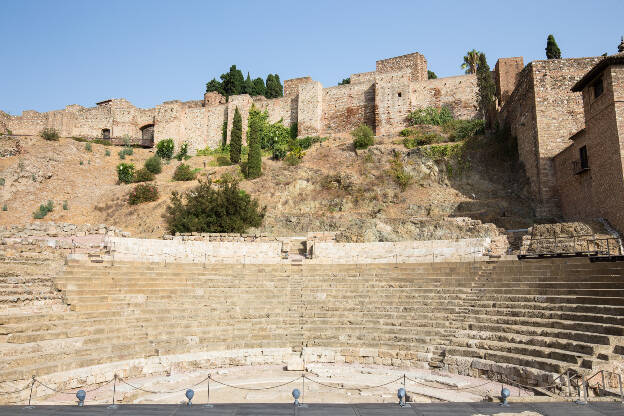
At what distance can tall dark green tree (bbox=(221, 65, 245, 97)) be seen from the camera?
5212 centimetres

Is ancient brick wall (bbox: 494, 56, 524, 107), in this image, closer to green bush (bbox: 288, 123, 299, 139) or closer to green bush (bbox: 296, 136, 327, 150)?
green bush (bbox: 296, 136, 327, 150)

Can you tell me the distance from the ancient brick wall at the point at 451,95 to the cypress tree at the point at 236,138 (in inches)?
509

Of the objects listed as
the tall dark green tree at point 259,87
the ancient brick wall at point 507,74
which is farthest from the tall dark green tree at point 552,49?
the tall dark green tree at point 259,87

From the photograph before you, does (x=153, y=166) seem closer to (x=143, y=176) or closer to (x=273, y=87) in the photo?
(x=143, y=176)

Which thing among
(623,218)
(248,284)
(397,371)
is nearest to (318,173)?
(248,284)

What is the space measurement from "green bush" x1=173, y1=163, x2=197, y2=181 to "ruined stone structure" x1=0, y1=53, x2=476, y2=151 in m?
7.09

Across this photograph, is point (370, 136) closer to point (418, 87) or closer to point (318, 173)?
point (318, 173)

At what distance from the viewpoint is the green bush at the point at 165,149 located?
38.2m

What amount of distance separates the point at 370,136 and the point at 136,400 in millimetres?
22960

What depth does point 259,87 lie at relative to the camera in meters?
53.6

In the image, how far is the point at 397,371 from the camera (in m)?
10.1

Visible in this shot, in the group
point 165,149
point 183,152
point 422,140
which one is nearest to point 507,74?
point 422,140

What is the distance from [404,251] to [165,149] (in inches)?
1104

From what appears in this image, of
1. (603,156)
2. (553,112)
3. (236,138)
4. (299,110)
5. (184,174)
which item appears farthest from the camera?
(299,110)
